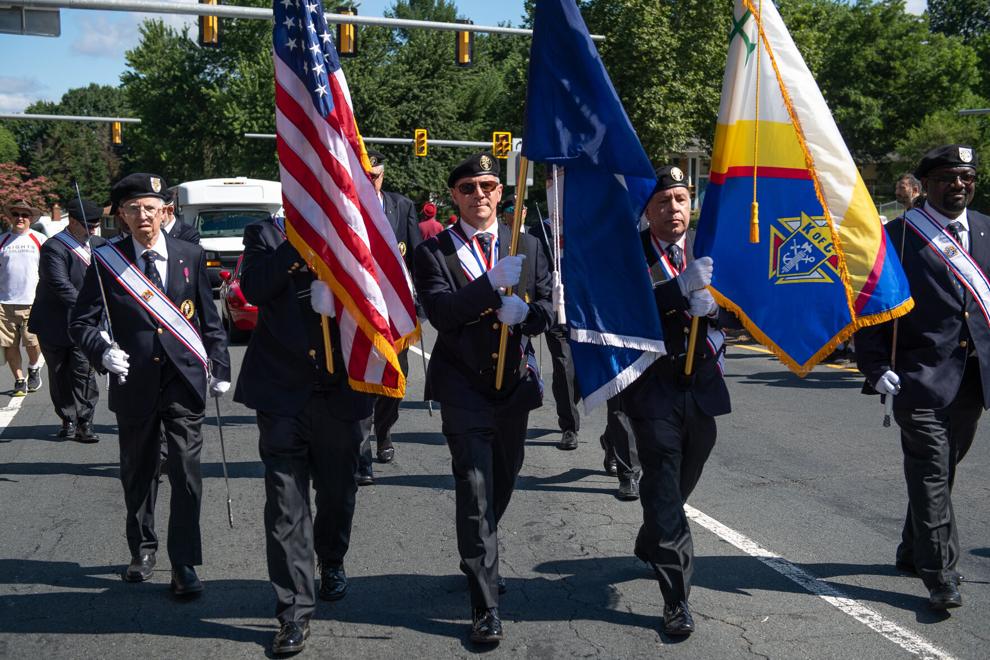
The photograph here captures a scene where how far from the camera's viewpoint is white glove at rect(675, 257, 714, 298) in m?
4.94

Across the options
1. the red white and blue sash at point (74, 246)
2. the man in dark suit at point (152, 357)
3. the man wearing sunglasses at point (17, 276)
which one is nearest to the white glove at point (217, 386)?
the man in dark suit at point (152, 357)

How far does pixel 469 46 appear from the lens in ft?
72.4

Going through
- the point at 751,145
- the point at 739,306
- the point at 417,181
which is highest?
the point at 751,145

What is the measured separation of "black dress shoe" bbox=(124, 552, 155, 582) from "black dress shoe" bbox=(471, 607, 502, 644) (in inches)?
75.8

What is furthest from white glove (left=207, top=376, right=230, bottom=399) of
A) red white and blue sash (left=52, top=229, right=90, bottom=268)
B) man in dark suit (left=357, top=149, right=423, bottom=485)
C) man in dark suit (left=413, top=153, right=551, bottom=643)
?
red white and blue sash (left=52, top=229, right=90, bottom=268)

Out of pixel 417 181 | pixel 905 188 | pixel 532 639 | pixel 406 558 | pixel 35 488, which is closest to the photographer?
pixel 532 639

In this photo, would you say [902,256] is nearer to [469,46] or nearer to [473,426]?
[473,426]

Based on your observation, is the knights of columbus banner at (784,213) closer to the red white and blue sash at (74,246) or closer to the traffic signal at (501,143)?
the red white and blue sash at (74,246)

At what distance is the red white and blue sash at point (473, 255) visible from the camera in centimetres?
525

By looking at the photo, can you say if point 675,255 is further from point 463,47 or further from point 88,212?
point 463,47

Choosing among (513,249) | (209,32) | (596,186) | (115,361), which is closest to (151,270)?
(115,361)

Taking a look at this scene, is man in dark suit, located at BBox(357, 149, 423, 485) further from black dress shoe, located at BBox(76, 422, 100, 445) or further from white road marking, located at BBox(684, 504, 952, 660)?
black dress shoe, located at BBox(76, 422, 100, 445)

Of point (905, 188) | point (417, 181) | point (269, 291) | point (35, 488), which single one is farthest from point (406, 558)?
point (417, 181)

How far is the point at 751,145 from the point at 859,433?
5269mm
